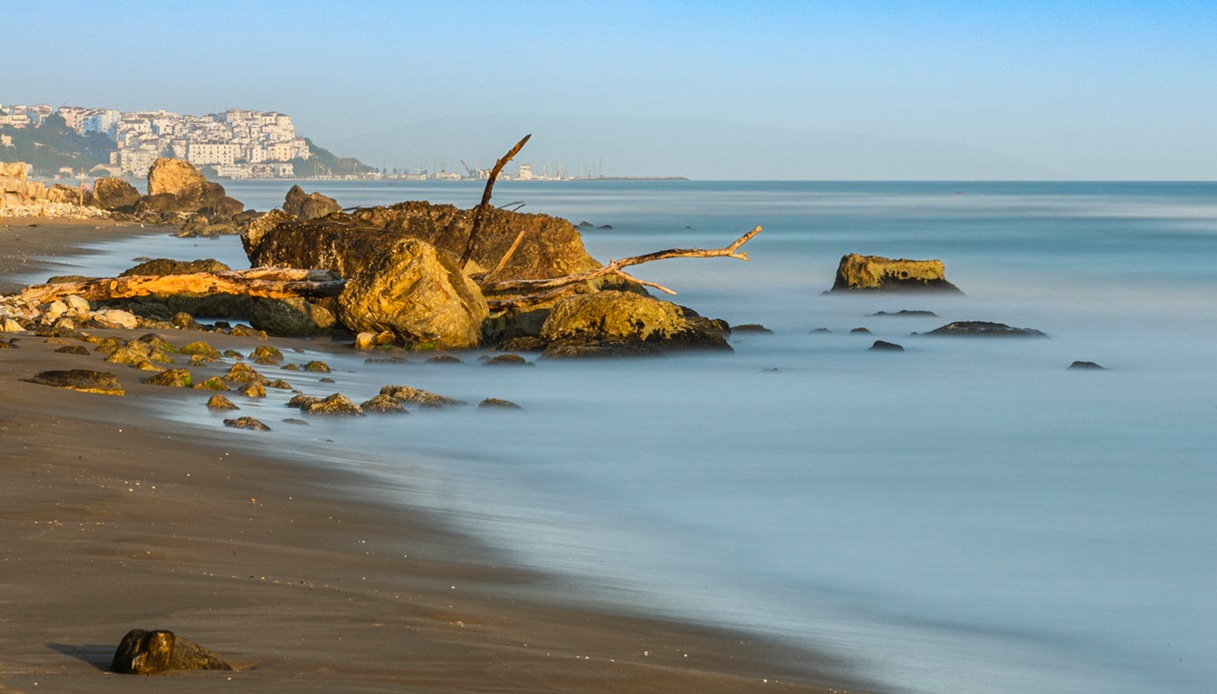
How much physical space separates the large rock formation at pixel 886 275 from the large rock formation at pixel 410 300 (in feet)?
32.2

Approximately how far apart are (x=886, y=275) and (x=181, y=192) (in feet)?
141

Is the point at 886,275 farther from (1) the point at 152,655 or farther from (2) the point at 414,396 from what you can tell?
(1) the point at 152,655

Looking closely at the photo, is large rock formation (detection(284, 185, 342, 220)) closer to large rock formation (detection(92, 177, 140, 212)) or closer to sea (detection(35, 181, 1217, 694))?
large rock formation (detection(92, 177, 140, 212))

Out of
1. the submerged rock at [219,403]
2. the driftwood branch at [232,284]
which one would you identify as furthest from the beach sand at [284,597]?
the driftwood branch at [232,284]

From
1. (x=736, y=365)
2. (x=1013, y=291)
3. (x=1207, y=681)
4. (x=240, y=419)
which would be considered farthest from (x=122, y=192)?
(x=1207, y=681)

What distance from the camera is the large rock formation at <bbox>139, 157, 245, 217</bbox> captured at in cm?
5588

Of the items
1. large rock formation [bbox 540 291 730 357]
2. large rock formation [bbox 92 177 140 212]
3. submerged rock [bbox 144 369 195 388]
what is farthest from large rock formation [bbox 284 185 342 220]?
submerged rock [bbox 144 369 195 388]

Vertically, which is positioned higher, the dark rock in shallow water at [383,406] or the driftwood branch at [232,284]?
the driftwood branch at [232,284]

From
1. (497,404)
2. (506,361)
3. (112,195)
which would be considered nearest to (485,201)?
(506,361)

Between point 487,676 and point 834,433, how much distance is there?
22.2 ft

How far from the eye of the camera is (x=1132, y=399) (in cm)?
1184

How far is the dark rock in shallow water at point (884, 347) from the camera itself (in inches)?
576

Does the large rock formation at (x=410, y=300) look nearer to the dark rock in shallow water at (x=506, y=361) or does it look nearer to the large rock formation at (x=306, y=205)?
the dark rock in shallow water at (x=506, y=361)

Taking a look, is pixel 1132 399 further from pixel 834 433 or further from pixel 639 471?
pixel 639 471
